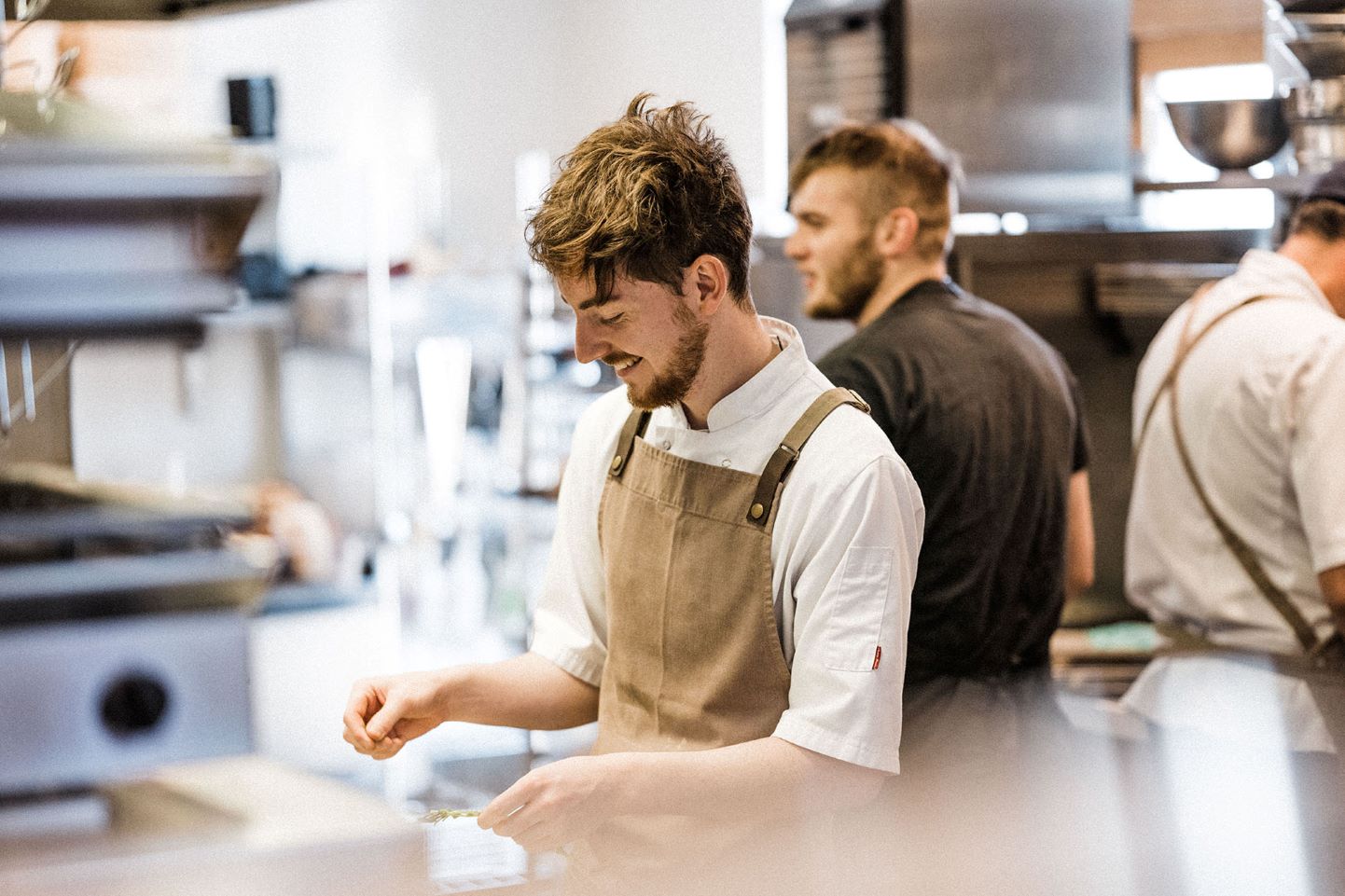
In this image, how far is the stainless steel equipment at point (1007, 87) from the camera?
2.74 m

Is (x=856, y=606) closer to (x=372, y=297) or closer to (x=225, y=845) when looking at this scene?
(x=225, y=845)

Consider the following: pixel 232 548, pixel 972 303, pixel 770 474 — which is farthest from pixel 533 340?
pixel 770 474

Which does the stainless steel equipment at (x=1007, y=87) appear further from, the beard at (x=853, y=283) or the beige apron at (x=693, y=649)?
the beige apron at (x=693, y=649)

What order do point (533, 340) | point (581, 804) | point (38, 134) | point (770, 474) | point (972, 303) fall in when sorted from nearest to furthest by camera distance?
point (581, 804) → point (770, 474) → point (38, 134) → point (972, 303) → point (533, 340)

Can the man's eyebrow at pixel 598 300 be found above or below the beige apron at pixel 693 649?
above

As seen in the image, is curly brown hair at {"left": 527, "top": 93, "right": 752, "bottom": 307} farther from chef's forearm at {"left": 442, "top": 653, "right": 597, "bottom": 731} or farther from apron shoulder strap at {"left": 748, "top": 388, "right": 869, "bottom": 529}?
chef's forearm at {"left": 442, "top": 653, "right": 597, "bottom": 731}

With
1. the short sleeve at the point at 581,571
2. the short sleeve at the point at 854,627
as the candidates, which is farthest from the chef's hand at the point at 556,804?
the short sleeve at the point at 581,571

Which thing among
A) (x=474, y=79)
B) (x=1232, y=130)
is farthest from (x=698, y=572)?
(x=474, y=79)

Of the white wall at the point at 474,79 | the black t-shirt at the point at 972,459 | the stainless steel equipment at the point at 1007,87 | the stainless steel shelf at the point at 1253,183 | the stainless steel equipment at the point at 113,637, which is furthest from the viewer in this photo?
the white wall at the point at 474,79

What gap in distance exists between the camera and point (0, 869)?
4.66 feet

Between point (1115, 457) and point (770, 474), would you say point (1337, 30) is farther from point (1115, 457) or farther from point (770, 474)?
point (770, 474)

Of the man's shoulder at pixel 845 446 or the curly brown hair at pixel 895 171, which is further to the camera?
the curly brown hair at pixel 895 171

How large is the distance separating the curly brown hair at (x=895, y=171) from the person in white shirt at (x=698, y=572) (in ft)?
2.34

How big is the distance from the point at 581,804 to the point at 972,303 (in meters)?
1.10
